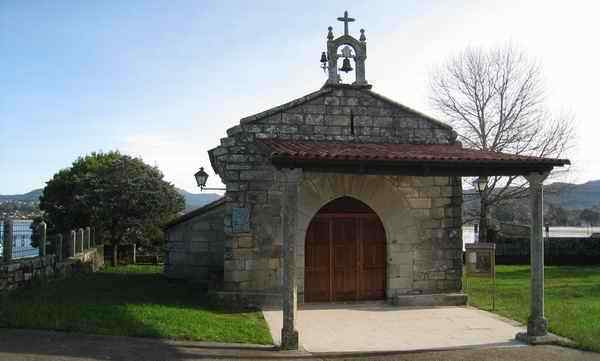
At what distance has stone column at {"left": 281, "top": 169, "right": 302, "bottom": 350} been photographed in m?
7.47

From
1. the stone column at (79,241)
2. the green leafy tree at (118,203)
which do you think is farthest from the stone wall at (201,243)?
the green leafy tree at (118,203)

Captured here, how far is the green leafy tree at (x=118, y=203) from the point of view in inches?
770

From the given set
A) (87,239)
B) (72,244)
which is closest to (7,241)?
(72,244)

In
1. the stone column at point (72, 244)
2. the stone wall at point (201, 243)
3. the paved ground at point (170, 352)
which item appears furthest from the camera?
the stone column at point (72, 244)

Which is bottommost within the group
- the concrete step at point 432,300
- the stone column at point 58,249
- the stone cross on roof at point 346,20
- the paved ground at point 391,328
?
the paved ground at point 391,328

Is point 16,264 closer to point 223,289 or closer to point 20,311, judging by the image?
point 20,311

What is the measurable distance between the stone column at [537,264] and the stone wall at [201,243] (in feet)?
25.1

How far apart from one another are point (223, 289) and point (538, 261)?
5888 mm

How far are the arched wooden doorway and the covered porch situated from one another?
8.58ft

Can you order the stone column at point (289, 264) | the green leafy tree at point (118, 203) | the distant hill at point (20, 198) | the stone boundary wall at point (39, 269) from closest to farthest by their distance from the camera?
the stone column at point (289, 264), the stone boundary wall at point (39, 269), the green leafy tree at point (118, 203), the distant hill at point (20, 198)

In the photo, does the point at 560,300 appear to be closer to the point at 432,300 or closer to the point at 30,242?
the point at 432,300

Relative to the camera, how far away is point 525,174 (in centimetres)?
874

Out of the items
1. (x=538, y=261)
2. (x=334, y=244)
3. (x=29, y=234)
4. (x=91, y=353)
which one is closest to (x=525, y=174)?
(x=538, y=261)

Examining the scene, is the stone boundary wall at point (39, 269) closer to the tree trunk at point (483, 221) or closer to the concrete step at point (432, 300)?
Result: the concrete step at point (432, 300)
